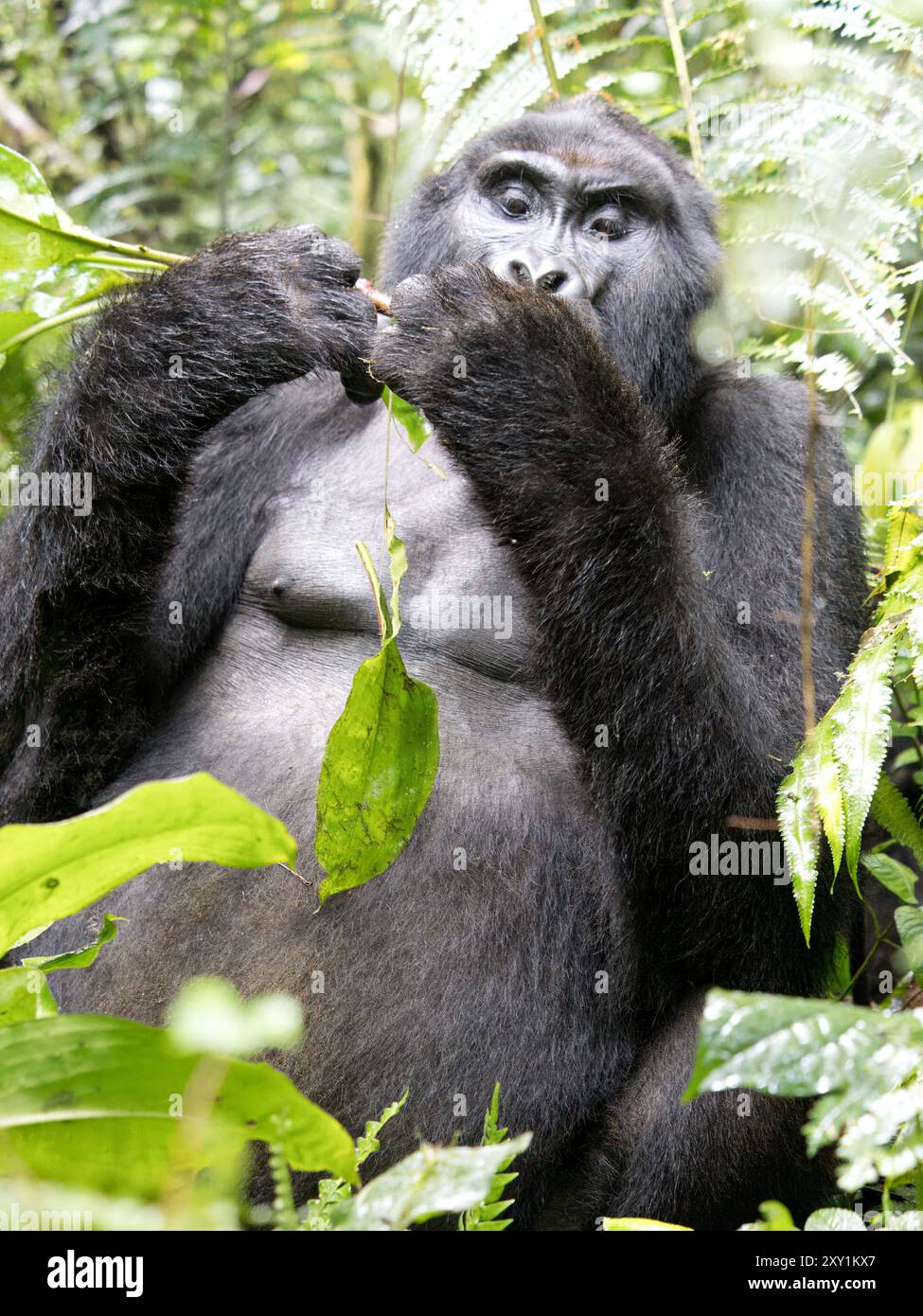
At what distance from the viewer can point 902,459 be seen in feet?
12.0

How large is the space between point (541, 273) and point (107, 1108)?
1.80 metres

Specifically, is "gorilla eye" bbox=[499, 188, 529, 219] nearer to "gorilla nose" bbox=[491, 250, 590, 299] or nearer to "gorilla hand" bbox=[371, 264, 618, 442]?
"gorilla nose" bbox=[491, 250, 590, 299]

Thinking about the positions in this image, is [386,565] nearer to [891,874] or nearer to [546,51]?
[891,874]

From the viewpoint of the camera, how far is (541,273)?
2762 mm

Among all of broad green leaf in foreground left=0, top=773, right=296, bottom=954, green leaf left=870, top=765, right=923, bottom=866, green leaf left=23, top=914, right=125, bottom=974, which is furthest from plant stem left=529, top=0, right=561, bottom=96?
broad green leaf in foreground left=0, top=773, right=296, bottom=954

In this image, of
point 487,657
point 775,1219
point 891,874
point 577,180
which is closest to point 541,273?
point 577,180

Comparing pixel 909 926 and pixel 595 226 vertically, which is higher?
pixel 595 226

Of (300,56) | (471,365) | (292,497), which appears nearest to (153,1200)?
(471,365)

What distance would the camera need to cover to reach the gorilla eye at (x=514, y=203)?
309cm

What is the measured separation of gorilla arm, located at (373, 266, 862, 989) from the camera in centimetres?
239

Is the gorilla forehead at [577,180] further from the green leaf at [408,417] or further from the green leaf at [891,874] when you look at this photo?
the green leaf at [891,874]

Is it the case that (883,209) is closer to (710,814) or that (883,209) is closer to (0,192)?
(710,814)
